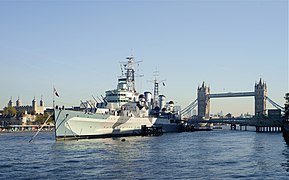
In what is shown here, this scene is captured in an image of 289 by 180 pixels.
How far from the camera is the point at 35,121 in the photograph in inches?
7062

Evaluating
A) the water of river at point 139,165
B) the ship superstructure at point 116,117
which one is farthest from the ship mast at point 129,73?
the water of river at point 139,165

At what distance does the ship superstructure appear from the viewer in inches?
2756

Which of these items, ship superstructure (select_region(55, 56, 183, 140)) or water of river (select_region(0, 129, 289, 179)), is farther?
ship superstructure (select_region(55, 56, 183, 140))

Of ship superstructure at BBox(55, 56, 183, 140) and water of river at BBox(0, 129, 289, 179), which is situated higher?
ship superstructure at BBox(55, 56, 183, 140)

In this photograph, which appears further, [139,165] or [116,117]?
[116,117]

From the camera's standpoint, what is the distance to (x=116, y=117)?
82.4m

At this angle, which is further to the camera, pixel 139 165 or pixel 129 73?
pixel 129 73

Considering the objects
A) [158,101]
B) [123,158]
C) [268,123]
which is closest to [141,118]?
[158,101]

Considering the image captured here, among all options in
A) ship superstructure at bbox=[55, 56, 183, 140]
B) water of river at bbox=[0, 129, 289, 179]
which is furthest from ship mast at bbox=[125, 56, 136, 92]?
water of river at bbox=[0, 129, 289, 179]

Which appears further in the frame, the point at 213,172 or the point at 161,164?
the point at 161,164

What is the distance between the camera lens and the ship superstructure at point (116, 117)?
70000 millimetres

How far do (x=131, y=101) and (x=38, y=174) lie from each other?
62389 mm

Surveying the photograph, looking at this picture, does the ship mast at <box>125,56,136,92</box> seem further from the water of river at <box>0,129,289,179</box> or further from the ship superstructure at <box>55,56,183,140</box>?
the water of river at <box>0,129,289,179</box>

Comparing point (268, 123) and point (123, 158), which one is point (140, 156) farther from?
point (268, 123)
